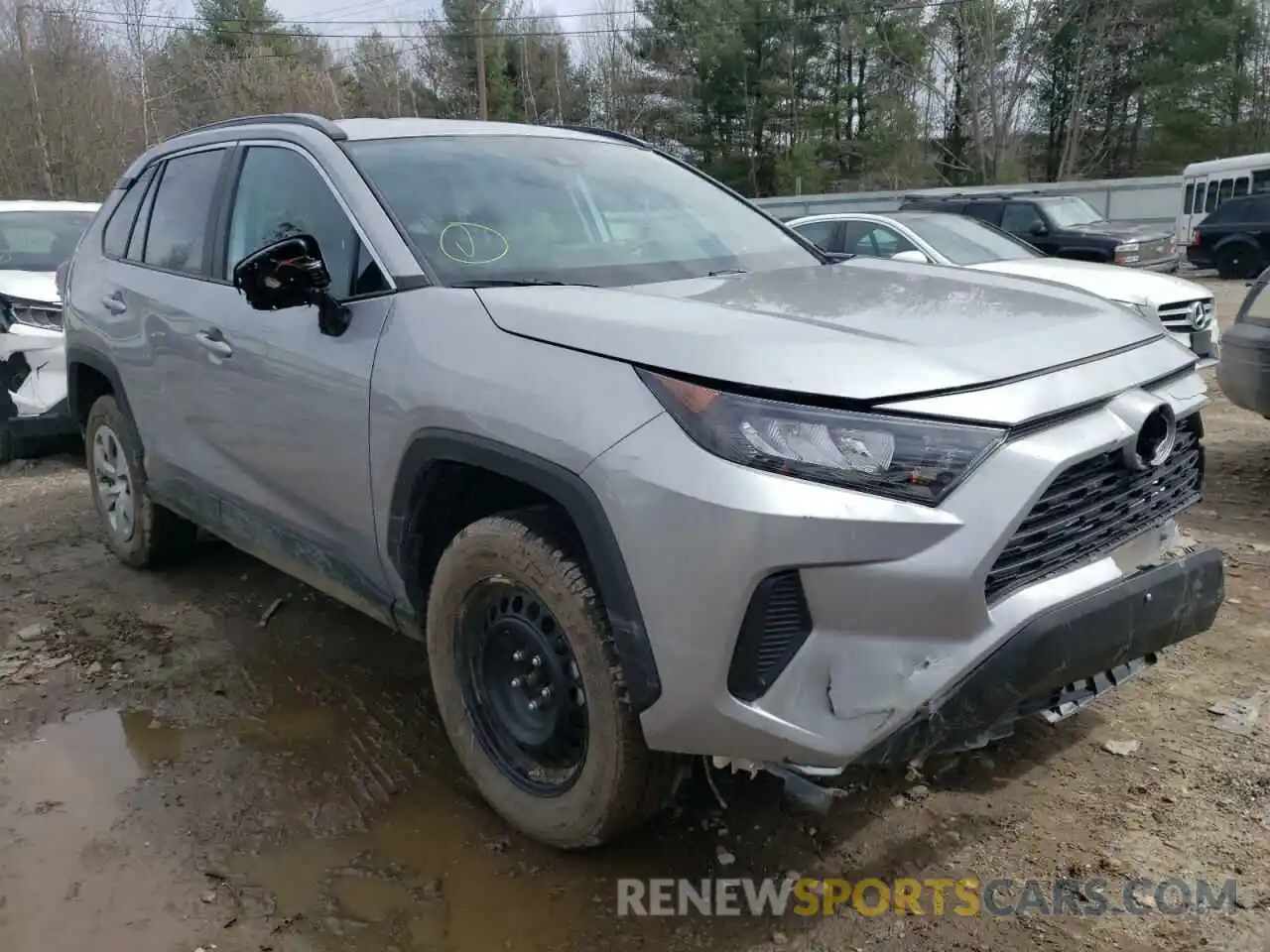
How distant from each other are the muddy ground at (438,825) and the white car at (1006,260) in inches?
180

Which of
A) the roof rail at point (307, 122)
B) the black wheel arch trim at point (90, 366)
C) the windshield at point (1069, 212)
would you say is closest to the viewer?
the roof rail at point (307, 122)

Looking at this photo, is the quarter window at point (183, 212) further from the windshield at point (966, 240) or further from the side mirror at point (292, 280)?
the windshield at point (966, 240)

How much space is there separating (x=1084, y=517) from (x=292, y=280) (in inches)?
81.6

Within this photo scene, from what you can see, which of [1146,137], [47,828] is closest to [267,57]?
[1146,137]

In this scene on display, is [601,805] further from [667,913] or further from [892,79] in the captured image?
[892,79]

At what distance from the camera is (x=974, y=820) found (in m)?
2.77

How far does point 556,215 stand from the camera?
3291mm

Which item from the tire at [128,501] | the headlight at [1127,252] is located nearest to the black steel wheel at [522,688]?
the tire at [128,501]

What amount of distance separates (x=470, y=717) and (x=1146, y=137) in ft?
150

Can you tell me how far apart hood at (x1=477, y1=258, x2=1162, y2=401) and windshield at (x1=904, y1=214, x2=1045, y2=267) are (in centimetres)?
661

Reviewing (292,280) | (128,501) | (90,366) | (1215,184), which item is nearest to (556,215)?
(292,280)

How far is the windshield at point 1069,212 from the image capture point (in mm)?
14086

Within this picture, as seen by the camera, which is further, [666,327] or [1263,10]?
[1263,10]

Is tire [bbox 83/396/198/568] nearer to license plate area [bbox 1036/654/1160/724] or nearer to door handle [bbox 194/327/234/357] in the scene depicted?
door handle [bbox 194/327/234/357]
